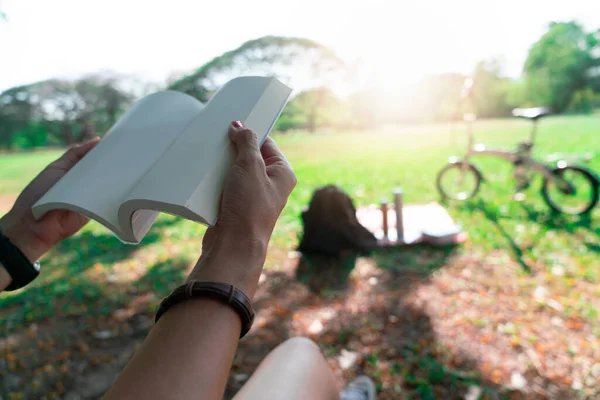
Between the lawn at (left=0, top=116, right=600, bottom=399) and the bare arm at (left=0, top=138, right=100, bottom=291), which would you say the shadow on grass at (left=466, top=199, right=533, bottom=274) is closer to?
the lawn at (left=0, top=116, right=600, bottom=399)

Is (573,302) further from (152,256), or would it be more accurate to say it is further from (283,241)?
(152,256)

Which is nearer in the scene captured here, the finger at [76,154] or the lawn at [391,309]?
the finger at [76,154]

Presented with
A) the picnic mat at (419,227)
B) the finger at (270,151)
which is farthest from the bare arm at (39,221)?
the picnic mat at (419,227)

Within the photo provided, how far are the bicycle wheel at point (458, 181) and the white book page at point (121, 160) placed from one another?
452 cm

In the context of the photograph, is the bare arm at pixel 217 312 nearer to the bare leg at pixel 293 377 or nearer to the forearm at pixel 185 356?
the forearm at pixel 185 356

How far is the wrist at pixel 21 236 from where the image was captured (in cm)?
121

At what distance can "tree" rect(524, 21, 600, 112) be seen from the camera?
418 inches

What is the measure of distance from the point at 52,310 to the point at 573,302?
3.94m

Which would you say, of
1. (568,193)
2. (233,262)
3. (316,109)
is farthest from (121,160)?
(316,109)

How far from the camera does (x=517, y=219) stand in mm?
4305

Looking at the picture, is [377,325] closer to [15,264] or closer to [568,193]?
[15,264]

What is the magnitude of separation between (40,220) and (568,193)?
15.8 feet

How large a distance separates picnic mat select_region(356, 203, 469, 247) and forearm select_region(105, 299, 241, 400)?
3.28 m

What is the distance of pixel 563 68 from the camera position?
36.0 ft
